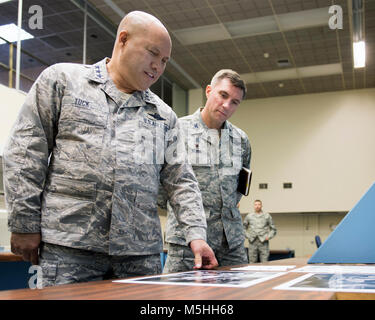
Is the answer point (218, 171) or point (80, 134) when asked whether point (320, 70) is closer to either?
point (218, 171)

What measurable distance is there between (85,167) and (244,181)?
1.13 m

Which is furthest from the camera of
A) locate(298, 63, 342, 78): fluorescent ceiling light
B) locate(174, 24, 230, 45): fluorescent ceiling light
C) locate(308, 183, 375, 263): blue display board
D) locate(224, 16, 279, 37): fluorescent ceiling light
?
locate(298, 63, 342, 78): fluorescent ceiling light

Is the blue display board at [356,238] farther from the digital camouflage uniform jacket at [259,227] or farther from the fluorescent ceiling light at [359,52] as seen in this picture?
the digital camouflage uniform jacket at [259,227]

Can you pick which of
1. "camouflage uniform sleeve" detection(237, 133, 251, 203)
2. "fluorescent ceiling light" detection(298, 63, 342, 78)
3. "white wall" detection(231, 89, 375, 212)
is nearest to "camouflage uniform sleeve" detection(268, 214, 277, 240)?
"white wall" detection(231, 89, 375, 212)

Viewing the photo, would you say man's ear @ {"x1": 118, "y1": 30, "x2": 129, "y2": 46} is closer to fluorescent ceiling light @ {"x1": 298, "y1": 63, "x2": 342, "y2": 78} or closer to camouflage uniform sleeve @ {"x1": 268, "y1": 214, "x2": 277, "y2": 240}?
camouflage uniform sleeve @ {"x1": 268, "y1": 214, "x2": 277, "y2": 240}

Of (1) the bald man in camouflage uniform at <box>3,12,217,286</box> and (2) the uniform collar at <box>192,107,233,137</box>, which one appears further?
(2) the uniform collar at <box>192,107,233,137</box>

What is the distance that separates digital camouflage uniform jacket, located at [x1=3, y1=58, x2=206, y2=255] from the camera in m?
1.21

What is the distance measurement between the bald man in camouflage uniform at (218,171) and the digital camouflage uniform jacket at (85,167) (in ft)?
1.90

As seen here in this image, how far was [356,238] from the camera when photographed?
1631mm

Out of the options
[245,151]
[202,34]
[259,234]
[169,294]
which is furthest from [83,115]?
[259,234]

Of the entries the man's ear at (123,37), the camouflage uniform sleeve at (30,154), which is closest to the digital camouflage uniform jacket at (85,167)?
the camouflage uniform sleeve at (30,154)

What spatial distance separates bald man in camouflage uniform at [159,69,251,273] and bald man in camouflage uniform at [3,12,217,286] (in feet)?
1.81

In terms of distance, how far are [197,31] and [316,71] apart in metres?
3.05

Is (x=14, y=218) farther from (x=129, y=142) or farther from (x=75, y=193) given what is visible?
(x=129, y=142)
